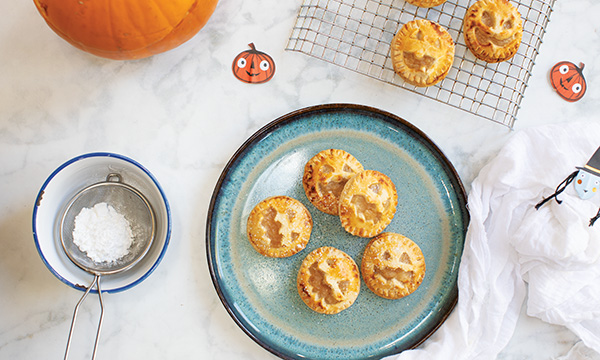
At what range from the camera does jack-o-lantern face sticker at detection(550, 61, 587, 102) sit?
185 cm

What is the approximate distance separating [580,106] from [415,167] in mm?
704

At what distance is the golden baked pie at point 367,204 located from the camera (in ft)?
5.49

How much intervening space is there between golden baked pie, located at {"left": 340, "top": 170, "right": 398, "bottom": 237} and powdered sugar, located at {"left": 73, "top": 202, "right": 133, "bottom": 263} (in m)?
0.80

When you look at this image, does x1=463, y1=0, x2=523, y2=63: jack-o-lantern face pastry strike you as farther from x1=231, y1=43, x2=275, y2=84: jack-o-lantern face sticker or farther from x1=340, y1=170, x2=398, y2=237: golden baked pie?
x1=231, y1=43, x2=275, y2=84: jack-o-lantern face sticker


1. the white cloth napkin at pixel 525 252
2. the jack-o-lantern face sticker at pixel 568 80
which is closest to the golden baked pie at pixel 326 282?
the white cloth napkin at pixel 525 252

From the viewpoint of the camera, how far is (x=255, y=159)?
5.93 ft

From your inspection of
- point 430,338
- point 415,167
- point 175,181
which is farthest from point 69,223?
point 430,338

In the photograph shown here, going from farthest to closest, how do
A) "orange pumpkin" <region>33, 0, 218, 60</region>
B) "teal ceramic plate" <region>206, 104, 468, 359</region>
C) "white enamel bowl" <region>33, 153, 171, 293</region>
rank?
"teal ceramic plate" <region>206, 104, 468, 359</region> → "white enamel bowl" <region>33, 153, 171, 293</region> → "orange pumpkin" <region>33, 0, 218, 60</region>

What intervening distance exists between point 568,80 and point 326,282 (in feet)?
4.03

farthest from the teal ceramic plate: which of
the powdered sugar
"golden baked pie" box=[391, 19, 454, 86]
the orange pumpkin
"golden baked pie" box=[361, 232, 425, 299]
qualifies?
the orange pumpkin

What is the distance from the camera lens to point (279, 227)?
1717 millimetres

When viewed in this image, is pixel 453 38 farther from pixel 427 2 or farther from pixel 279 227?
pixel 279 227

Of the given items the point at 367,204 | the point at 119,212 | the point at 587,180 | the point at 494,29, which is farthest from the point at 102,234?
the point at 587,180

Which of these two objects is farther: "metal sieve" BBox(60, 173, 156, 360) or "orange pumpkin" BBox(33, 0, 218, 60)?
"metal sieve" BBox(60, 173, 156, 360)
